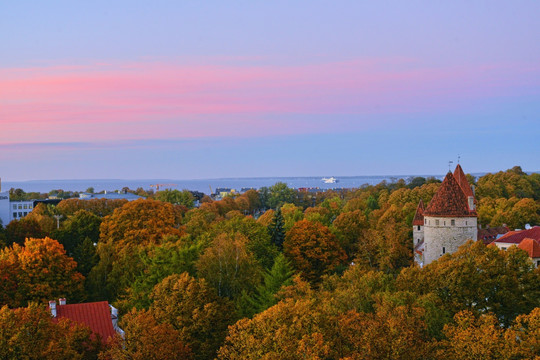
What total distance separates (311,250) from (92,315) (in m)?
24.2

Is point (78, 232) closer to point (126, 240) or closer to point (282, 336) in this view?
point (126, 240)

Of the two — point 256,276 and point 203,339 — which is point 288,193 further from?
point 203,339

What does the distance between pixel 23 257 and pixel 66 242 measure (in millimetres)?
12771

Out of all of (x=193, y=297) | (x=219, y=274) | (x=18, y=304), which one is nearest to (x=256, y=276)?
(x=219, y=274)

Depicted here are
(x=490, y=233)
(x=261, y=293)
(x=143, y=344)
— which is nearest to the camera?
(x=143, y=344)

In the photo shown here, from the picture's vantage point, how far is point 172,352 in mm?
31203

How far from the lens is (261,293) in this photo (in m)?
43.8

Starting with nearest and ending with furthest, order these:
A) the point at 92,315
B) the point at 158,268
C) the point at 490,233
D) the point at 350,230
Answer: the point at 92,315
the point at 158,268
the point at 490,233
the point at 350,230

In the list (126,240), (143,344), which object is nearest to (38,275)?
(126,240)

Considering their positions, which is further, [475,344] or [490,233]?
[490,233]

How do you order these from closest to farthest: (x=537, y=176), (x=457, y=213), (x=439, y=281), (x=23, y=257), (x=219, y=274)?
(x=439, y=281)
(x=219, y=274)
(x=23, y=257)
(x=457, y=213)
(x=537, y=176)

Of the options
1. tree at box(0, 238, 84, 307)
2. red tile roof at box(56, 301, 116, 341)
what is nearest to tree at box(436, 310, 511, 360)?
red tile roof at box(56, 301, 116, 341)

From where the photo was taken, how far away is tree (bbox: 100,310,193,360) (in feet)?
97.8

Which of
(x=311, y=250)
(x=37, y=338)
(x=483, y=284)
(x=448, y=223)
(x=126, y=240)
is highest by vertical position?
(x=448, y=223)
